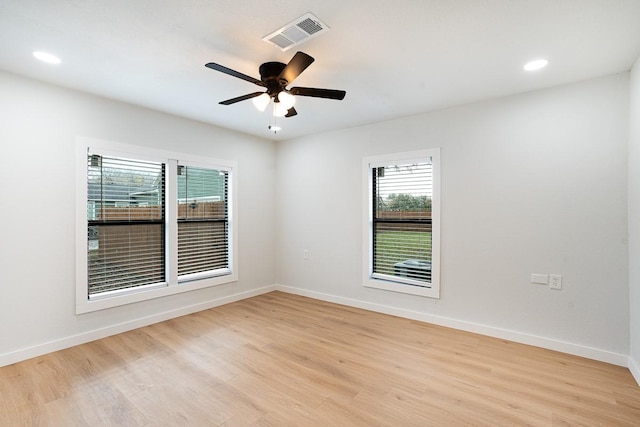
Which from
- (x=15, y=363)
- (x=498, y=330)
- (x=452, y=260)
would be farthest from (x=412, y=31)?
(x=15, y=363)

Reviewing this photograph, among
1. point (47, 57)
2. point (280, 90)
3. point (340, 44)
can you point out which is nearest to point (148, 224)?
point (47, 57)

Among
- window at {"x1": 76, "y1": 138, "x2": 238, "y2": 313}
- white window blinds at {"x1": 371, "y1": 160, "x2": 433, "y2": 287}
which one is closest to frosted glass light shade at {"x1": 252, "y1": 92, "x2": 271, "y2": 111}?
window at {"x1": 76, "y1": 138, "x2": 238, "y2": 313}

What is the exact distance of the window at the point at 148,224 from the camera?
130 inches

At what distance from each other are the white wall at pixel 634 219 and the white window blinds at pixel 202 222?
458 cm

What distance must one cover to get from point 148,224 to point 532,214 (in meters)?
4.41

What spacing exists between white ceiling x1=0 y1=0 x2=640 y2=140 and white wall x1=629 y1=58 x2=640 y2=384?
32 cm

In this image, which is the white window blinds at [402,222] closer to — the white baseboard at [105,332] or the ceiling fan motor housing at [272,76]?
the ceiling fan motor housing at [272,76]

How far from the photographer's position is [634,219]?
2584 mm

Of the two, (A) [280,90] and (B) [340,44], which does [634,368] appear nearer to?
(B) [340,44]

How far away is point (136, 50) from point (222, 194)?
2480 mm

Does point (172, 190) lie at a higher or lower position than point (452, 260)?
higher

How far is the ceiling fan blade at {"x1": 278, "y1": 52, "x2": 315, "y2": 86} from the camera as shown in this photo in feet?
6.63

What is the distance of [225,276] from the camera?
15.0 feet

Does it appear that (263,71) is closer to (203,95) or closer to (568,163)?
(203,95)
